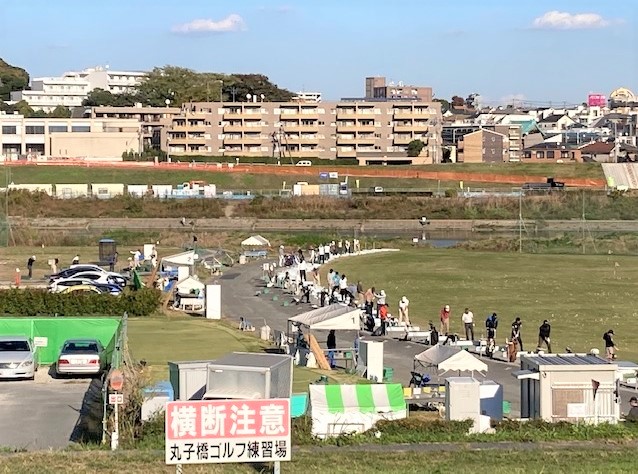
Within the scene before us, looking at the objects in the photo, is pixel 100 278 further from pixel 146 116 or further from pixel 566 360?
pixel 146 116

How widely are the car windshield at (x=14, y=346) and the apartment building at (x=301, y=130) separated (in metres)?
101

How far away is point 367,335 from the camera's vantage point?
33219mm

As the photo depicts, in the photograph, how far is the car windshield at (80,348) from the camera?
25.2 m

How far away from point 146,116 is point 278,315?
10440 cm

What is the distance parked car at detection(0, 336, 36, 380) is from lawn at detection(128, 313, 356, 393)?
2.44 metres

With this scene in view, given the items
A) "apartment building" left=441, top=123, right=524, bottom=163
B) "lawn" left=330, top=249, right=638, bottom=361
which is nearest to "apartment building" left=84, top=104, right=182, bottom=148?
"apartment building" left=441, top=123, right=524, bottom=163

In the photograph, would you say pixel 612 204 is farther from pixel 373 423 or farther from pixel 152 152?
pixel 373 423

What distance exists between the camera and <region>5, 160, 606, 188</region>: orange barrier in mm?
109312

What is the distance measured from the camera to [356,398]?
61.1ft

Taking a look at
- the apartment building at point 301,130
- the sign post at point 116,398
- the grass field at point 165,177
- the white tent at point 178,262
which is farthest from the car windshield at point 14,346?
the apartment building at point 301,130

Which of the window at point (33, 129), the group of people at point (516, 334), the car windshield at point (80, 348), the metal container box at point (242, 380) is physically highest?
the window at point (33, 129)

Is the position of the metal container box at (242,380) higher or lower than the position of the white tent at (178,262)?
Answer: higher

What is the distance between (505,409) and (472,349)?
28.2ft

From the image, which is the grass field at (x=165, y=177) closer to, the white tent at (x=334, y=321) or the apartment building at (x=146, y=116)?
the apartment building at (x=146, y=116)
